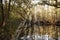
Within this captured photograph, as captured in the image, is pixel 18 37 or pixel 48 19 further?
pixel 48 19

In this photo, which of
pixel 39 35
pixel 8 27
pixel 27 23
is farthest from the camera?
pixel 39 35

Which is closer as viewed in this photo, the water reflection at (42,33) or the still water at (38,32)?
the still water at (38,32)

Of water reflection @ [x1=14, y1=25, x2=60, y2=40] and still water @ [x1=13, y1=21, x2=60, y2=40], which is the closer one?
still water @ [x1=13, y1=21, x2=60, y2=40]

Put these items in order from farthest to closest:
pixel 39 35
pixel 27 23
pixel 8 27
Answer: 1. pixel 39 35
2. pixel 27 23
3. pixel 8 27

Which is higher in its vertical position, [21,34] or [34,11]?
[34,11]

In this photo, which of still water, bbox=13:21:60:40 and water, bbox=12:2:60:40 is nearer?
still water, bbox=13:21:60:40

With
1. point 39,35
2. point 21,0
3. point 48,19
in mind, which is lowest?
point 39,35

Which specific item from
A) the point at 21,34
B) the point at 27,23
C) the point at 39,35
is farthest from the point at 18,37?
the point at 39,35

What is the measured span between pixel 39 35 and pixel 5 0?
79 cm

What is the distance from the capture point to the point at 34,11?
3.35 meters

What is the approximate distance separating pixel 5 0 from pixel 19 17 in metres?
0.33

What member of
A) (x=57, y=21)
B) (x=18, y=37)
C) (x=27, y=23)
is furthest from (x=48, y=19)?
(x=18, y=37)

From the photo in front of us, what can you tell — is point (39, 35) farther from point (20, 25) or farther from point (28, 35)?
point (20, 25)

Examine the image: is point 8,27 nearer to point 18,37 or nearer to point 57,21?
point 18,37
